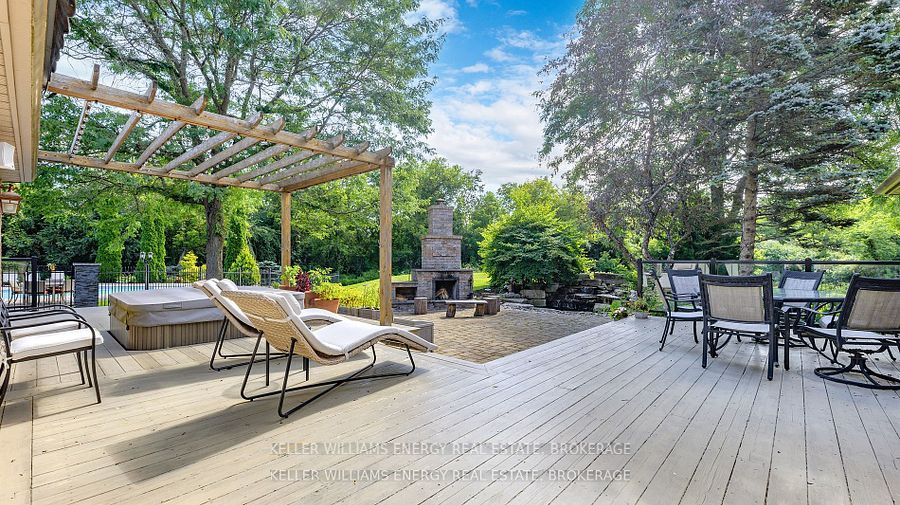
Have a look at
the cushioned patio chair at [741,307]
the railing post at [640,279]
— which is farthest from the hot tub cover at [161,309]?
the railing post at [640,279]

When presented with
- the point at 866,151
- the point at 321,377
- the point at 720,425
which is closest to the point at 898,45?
the point at 866,151

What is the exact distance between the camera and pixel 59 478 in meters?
1.87

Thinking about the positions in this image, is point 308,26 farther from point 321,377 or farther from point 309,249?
point 309,249

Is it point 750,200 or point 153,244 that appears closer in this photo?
point 750,200

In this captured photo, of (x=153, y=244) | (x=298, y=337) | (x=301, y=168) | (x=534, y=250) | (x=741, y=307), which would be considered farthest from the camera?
(x=153, y=244)

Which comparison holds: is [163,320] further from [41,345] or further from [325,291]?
[325,291]

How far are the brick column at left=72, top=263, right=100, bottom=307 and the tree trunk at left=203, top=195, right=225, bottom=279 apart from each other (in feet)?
6.53

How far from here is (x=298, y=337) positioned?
275cm

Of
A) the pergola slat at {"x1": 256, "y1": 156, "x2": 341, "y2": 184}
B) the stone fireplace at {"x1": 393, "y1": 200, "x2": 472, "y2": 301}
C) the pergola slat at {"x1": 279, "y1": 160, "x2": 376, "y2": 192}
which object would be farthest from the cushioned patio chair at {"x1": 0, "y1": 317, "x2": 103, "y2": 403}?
the stone fireplace at {"x1": 393, "y1": 200, "x2": 472, "y2": 301}

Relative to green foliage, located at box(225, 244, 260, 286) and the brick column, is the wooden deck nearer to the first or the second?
the brick column

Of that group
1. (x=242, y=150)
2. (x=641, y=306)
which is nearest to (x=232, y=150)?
(x=242, y=150)

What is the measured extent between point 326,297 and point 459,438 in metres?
4.58

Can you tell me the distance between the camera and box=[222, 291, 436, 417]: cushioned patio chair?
270 centimetres

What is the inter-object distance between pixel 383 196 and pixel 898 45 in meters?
10.1
